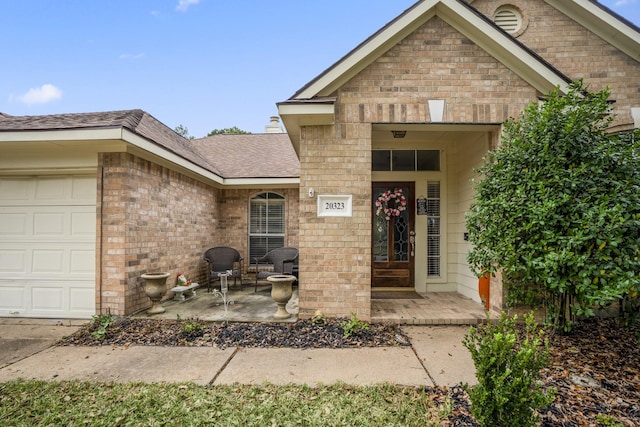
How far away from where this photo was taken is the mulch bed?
8.31 ft

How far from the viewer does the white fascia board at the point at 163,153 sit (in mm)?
4539

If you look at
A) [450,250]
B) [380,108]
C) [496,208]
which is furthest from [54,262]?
[450,250]

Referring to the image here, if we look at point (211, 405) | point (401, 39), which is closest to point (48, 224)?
point (211, 405)

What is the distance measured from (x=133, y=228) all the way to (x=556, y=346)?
21.0 feet

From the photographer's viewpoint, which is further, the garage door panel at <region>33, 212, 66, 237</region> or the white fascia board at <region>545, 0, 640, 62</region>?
the white fascia board at <region>545, 0, 640, 62</region>

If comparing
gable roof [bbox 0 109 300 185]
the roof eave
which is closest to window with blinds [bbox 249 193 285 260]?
gable roof [bbox 0 109 300 185]

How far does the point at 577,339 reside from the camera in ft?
13.3

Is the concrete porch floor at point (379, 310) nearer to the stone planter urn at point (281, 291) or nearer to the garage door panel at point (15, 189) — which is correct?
the stone planter urn at point (281, 291)

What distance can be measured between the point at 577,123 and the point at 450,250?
349 centimetres

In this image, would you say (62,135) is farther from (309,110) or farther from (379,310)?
(379,310)

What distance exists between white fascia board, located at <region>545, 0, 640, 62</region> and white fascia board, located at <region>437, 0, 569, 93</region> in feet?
7.84

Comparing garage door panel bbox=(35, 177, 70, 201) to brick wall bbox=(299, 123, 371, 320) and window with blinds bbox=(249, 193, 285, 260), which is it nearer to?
brick wall bbox=(299, 123, 371, 320)

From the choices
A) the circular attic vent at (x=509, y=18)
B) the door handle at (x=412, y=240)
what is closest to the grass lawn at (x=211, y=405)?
the door handle at (x=412, y=240)

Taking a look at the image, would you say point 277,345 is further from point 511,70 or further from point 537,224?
point 511,70
